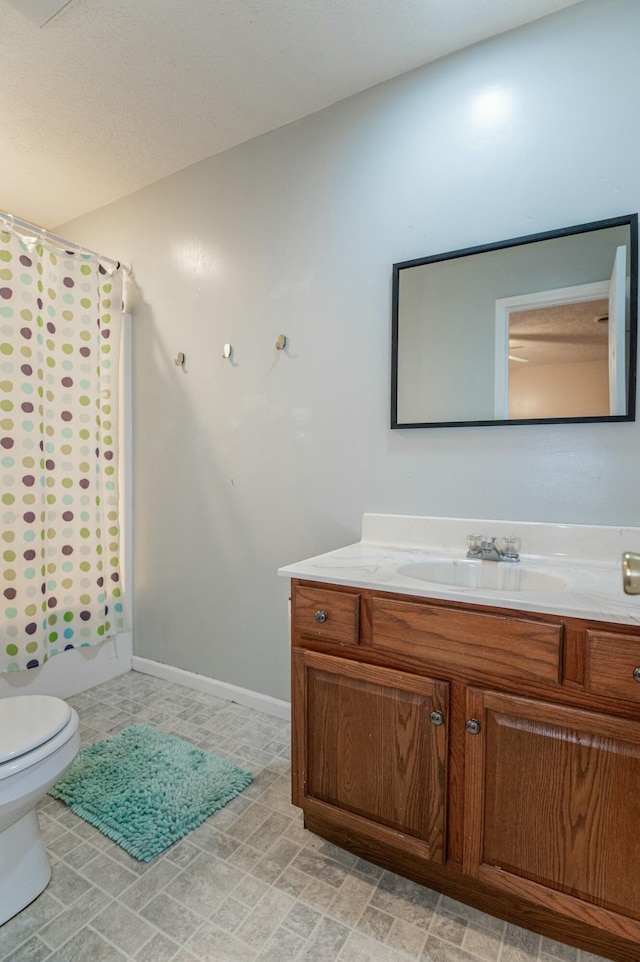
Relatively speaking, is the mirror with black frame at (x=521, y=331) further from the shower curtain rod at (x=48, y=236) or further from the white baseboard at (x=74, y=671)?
the white baseboard at (x=74, y=671)

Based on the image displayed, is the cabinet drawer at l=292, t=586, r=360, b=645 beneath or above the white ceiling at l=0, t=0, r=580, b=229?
beneath

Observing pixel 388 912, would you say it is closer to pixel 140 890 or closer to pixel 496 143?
pixel 140 890

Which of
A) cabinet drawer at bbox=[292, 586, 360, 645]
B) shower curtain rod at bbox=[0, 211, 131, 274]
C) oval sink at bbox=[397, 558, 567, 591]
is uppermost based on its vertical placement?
shower curtain rod at bbox=[0, 211, 131, 274]

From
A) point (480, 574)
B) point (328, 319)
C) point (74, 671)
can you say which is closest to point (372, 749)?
point (480, 574)

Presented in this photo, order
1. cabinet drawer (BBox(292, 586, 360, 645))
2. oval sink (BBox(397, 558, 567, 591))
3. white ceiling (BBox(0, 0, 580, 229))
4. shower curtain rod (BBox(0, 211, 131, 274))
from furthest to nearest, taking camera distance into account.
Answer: shower curtain rod (BBox(0, 211, 131, 274))
white ceiling (BBox(0, 0, 580, 229))
oval sink (BBox(397, 558, 567, 591))
cabinet drawer (BBox(292, 586, 360, 645))

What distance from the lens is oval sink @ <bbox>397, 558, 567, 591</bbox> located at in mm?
1399

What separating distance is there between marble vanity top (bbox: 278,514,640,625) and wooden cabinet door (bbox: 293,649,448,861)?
227mm

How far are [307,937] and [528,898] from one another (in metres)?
0.51

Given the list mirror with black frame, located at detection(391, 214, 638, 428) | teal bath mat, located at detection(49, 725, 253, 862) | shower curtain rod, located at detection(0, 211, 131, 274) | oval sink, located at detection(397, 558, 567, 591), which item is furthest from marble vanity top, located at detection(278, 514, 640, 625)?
shower curtain rod, located at detection(0, 211, 131, 274)

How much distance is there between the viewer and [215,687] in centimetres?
231

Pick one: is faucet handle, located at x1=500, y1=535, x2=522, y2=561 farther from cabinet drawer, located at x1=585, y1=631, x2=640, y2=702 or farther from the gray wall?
cabinet drawer, located at x1=585, y1=631, x2=640, y2=702

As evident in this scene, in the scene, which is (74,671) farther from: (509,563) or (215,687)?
(509,563)

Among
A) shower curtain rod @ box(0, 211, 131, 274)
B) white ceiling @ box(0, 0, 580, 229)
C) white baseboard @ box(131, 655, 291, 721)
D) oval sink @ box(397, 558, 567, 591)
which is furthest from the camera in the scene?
white baseboard @ box(131, 655, 291, 721)

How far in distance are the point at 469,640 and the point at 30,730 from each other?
1.13 meters
